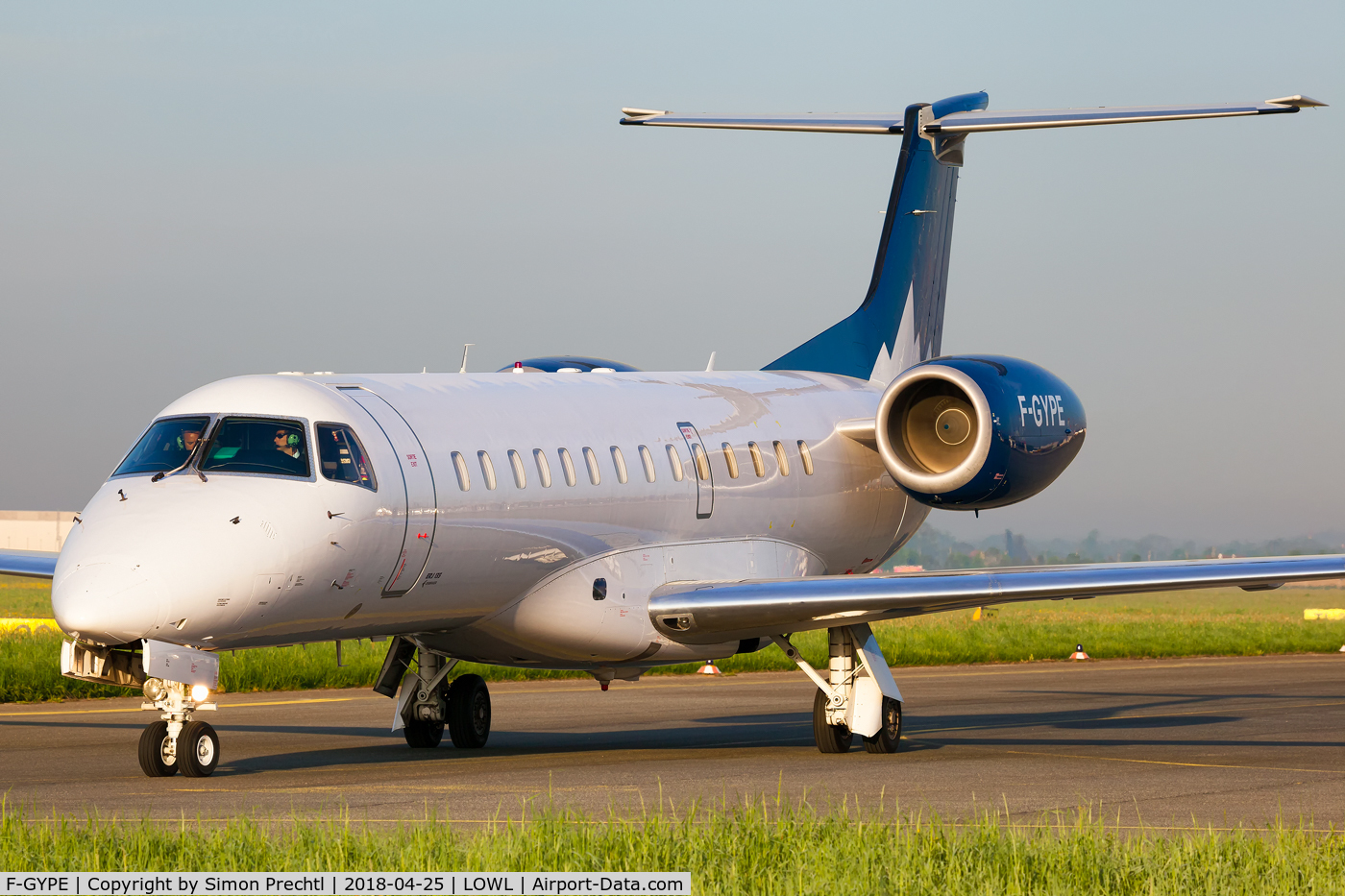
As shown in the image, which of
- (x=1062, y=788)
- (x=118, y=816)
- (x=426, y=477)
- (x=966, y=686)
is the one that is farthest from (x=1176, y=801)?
(x=966, y=686)

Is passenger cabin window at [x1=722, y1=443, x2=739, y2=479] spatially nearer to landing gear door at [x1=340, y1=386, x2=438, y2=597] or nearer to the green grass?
landing gear door at [x1=340, y1=386, x2=438, y2=597]

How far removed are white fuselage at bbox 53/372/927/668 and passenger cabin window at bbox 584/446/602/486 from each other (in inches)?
1.4

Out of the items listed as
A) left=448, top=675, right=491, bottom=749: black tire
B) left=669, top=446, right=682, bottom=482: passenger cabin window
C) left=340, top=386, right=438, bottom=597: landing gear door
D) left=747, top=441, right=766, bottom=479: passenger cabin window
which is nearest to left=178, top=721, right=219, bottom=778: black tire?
left=340, top=386, right=438, bottom=597: landing gear door

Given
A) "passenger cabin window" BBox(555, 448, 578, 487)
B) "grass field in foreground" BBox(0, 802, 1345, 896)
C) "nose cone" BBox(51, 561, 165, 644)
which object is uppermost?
"passenger cabin window" BBox(555, 448, 578, 487)

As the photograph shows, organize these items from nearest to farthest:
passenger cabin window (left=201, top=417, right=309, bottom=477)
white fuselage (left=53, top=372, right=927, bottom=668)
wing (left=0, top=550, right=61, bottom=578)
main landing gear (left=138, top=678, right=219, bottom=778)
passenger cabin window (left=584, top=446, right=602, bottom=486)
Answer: white fuselage (left=53, top=372, right=927, bottom=668)
main landing gear (left=138, top=678, right=219, bottom=778)
passenger cabin window (left=201, top=417, right=309, bottom=477)
passenger cabin window (left=584, top=446, right=602, bottom=486)
wing (left=0, top=550, right=61, bottom=578)

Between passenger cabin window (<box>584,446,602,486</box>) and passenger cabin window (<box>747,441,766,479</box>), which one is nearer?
passenger cabin window (<box>584,446,602,486</box>)

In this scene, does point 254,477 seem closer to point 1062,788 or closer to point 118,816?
point 118,816

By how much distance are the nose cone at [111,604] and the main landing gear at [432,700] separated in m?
5.06

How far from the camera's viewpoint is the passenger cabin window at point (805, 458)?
1988cm

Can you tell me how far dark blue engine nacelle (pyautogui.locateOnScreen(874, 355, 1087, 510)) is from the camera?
18359 mm

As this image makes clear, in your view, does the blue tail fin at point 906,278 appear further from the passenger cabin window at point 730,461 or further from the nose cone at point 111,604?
the nose cone at point 111,604

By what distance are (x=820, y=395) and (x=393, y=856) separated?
12.7 metres

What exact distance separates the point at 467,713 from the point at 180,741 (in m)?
4.52

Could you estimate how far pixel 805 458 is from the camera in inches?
785
